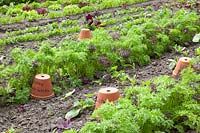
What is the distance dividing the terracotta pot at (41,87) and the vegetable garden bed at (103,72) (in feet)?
0.26

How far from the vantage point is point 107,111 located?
445 cm

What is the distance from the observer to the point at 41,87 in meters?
6.01

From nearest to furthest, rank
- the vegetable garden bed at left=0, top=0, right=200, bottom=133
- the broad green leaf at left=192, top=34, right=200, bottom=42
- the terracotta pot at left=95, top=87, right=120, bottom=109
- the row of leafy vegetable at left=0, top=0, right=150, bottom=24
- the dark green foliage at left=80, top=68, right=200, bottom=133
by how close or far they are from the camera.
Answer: the dark green foliage at left=80, top=68, right=200, bottom=133 → the vegetable garden bed at left=0, top=0, right=200, bottom=133 → the terracotta pot at left=95, top=87, right=120, bottom=109 → the broad green leaf at left=192, top=34, right=200, bottom=42 → the row of leafy vegetable at left=0, top=0, right=150, bottom=24

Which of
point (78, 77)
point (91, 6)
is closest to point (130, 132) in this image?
point (78, 77)

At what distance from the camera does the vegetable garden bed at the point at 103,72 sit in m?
4.67

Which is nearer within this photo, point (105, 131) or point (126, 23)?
point (105, 131)

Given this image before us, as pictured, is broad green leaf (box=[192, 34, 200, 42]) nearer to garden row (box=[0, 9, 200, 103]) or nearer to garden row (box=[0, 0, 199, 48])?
garden row (box=[0, 9, 200, 103])

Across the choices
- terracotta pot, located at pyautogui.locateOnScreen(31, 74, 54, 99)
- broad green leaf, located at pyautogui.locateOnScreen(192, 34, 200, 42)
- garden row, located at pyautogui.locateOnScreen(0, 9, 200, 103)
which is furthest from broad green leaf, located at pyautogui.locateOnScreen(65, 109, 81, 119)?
broad green leaf, located at pyautogui.locateOnScreen(192, 34, 200, 42)

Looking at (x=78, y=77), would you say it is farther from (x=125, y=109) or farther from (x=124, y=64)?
(x=125, y=109)

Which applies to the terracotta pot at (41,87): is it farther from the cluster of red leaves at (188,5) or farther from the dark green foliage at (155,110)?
the cluster of red leaves at (188,5)

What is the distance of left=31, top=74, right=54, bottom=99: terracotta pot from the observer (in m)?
5.99

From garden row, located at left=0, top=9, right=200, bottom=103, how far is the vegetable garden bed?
13 mm

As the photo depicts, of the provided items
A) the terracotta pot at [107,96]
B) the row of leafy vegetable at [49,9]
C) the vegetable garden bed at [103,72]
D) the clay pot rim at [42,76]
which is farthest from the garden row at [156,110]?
the row of leafy vegetable at [49,9]

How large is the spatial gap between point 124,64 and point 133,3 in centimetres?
442
